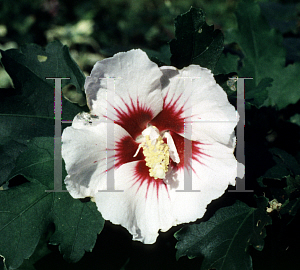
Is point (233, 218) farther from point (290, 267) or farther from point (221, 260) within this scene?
point (290, 267)

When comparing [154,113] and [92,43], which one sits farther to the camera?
[92,43]

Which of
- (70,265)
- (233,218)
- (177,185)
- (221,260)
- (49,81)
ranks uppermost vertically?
(49,81)

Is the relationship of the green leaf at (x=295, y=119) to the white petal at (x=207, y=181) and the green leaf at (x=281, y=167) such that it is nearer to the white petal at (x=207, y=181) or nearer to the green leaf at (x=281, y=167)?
the green leaf at (x=281, y=167)

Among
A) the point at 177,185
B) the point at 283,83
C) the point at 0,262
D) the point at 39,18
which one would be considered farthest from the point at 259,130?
the point at 39,18

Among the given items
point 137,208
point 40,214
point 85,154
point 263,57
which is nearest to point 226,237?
point 137,208

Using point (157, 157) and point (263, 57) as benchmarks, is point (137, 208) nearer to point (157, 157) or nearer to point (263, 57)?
point (157, 157)

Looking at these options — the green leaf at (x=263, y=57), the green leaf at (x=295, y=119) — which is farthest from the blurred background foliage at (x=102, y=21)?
the green leaf at (x=295, y=119)

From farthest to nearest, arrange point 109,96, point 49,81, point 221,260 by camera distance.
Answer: point 49,81 < point 221,260 < point 109,96
